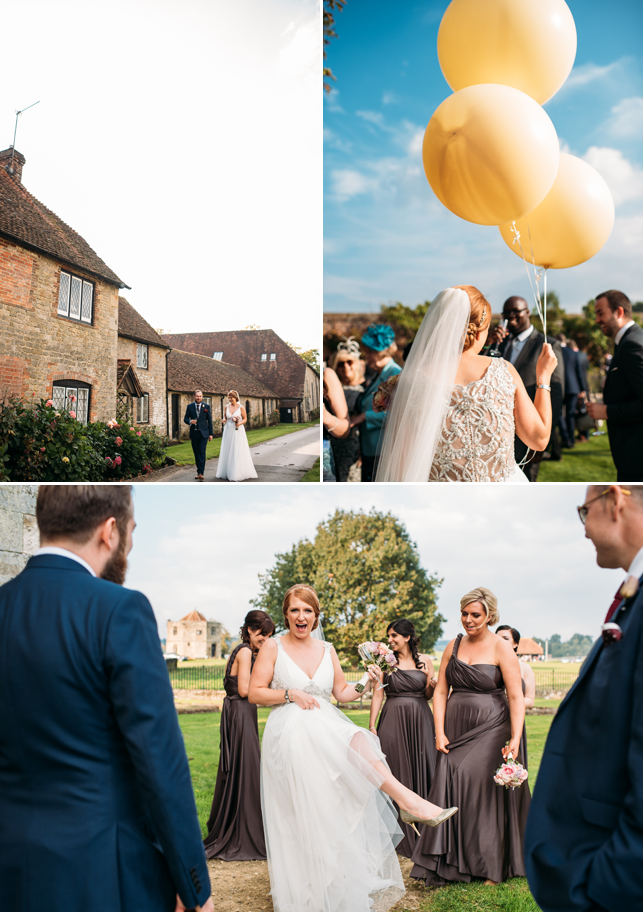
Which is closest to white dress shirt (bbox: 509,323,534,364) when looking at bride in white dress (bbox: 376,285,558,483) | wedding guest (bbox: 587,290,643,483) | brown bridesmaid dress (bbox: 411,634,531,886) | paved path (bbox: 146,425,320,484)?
wedding guest (bbox: 587,290,643,483)

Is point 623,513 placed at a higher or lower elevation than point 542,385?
lower

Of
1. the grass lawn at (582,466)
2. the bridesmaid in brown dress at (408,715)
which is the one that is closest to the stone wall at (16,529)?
the bridesmaid in brown dress at (408,715)

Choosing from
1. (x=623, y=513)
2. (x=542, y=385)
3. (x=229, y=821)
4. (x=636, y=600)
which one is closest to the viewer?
(x=636, y=600)

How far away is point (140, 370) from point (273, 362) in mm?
939

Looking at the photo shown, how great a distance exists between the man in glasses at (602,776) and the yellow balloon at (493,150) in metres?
2.40

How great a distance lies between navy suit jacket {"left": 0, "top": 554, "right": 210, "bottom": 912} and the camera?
5.37 feet

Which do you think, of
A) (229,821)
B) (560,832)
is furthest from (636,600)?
(229,821)

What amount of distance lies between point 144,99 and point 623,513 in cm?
437

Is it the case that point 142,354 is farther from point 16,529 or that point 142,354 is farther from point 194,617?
point 194,617

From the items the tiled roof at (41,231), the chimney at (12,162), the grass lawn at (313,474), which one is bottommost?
the grass lawn at (313,474)

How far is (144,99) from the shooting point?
452 cm

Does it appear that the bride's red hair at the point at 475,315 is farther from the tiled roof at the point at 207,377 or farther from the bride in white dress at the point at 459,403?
the tiled roof at the point at 207,377

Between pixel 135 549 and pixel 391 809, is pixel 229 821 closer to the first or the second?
pixel 391 809

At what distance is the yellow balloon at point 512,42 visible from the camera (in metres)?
3.71
